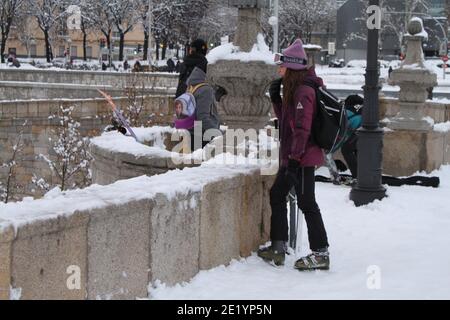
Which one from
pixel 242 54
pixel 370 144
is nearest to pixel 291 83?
pixel 242 54

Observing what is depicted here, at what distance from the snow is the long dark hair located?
2.22m

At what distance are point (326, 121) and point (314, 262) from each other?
47.3 inches

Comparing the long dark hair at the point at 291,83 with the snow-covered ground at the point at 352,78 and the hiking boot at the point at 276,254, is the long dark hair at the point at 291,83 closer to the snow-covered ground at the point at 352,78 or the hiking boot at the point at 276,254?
the hiking boot at the point at 276,254

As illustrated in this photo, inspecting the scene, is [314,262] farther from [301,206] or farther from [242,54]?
[242,54]

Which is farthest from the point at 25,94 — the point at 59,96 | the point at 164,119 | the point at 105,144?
the point at 105,144

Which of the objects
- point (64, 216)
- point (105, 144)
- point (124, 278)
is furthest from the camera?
point (105, 144)

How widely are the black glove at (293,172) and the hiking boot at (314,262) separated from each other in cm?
64

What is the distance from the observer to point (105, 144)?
9898mm

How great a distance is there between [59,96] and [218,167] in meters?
26.3

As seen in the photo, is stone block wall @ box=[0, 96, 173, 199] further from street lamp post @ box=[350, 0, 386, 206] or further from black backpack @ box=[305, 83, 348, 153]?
black backpack @ box=[305, 83, 348, 153]

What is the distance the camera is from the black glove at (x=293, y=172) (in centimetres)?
635

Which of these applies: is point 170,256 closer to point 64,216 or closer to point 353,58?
point 64,216

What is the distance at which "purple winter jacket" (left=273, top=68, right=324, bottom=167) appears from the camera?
20.8ft

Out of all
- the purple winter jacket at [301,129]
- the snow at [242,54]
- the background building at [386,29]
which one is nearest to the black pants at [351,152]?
the snow at [242,54]
